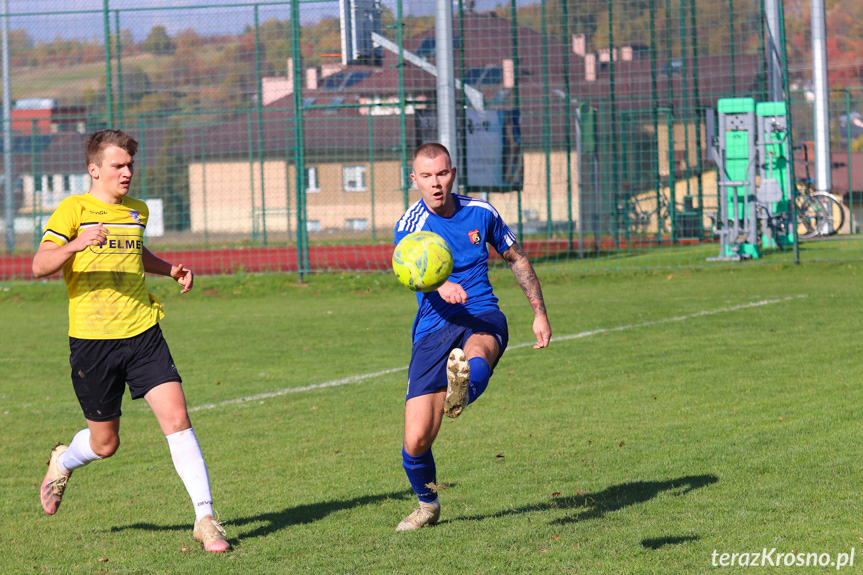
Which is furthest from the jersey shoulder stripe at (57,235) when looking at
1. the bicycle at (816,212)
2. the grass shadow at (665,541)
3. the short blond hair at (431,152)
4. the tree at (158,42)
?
the bicycle at (816,212)

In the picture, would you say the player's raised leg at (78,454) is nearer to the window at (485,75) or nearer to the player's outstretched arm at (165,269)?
the player's outstretched arm at (165,269)

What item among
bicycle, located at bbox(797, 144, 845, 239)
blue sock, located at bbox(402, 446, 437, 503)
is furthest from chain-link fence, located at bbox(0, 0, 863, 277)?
blue sock, located at bbox(402, 446, 437, 503)

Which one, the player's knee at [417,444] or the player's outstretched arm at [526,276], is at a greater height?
the player's outstretched arm at [526,276]

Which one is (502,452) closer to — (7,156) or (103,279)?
(103,279)

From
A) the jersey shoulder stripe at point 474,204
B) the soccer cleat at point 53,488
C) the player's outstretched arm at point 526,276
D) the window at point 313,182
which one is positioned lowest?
the soccer cleat at point 53,488

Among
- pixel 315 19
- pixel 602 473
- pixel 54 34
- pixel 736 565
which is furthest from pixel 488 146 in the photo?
pixel 736 565

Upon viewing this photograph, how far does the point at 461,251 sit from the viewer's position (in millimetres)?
5148

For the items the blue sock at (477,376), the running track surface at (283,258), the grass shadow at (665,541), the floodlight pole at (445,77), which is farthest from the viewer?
the running track surface at (283,258)

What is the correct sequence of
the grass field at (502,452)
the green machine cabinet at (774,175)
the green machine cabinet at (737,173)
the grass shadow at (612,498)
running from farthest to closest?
the green machine cabinet at (774,175) < the green machine cabinet at (737,173) < the grass shadow at (612,498) < the grass field at (502,452)

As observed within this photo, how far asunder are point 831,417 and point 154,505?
175 inches

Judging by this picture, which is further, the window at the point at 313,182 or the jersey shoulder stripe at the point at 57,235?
the window at the point at 313,182

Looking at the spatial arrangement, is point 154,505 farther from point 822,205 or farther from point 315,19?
point 822,205

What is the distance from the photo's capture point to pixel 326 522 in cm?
510

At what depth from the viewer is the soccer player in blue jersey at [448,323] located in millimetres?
4730
